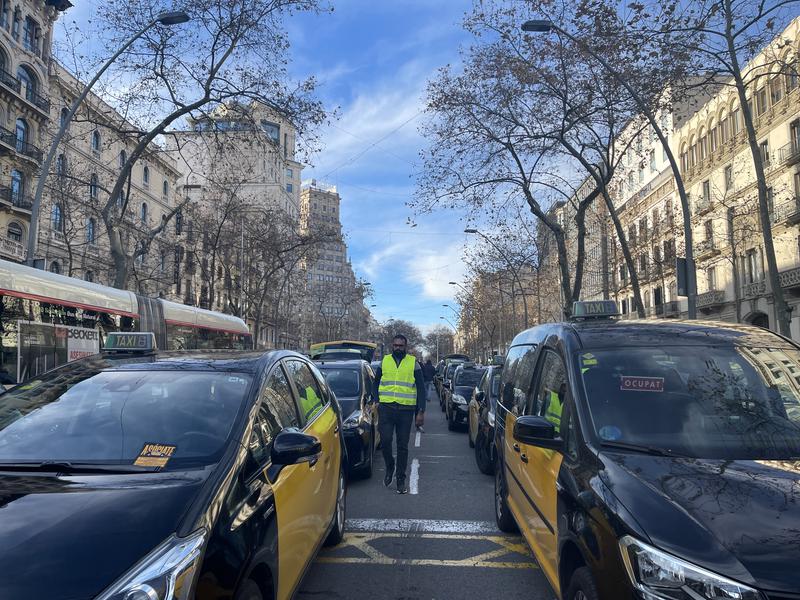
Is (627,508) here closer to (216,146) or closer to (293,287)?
(216,146)

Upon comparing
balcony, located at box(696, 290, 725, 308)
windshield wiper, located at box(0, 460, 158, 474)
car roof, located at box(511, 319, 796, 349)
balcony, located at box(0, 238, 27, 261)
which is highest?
balcony, located at box(0, 238, 27, 261)

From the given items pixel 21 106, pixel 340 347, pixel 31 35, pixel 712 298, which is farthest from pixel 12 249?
pixel 712 298

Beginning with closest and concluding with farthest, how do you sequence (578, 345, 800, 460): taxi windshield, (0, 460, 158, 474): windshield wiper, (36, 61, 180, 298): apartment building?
(0, 460, 158, 474): windshield wiper
(578, 345, 800, 460): taxi windshield
(36, 61, 180, 298): apartment building

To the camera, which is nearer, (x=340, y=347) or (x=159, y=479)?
(x=159, y=479)

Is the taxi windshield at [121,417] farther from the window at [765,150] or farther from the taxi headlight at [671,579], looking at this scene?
the window at [765,150]

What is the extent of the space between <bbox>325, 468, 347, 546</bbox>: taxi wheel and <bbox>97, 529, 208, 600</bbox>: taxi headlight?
9.25 feet

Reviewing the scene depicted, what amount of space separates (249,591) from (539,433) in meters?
1.73

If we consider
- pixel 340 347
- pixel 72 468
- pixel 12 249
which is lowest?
pixel 72 468

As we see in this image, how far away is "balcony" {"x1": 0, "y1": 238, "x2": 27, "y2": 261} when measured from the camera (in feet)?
99.2

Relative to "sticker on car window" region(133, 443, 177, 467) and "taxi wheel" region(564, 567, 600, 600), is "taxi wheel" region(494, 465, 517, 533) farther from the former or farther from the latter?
"sticker on car window" region(133, 443, 177, 467)

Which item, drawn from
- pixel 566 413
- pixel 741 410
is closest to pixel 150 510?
pixel 566 413

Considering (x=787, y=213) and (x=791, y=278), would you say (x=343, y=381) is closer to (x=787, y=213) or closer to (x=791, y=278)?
(x=791, y=278)

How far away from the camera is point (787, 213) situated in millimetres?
30234

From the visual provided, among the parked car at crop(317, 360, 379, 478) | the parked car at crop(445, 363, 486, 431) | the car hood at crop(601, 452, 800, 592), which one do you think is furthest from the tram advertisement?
the car hood at crop(601, 452, 800, 592)
